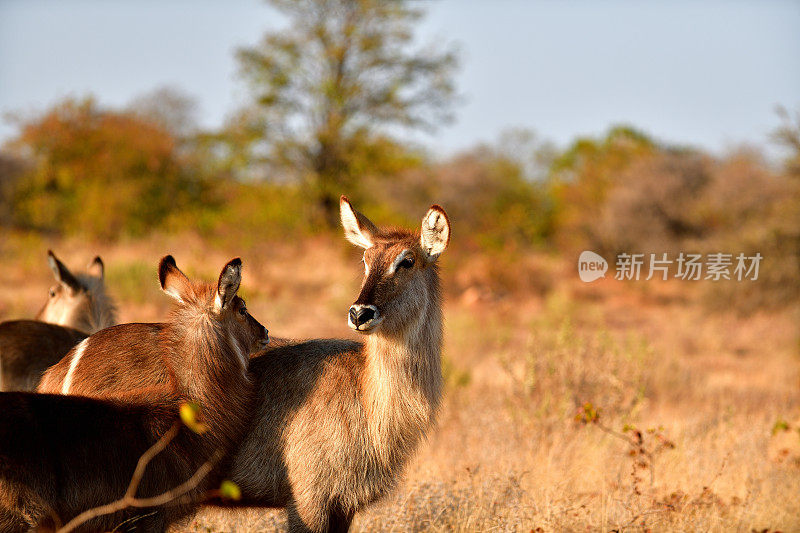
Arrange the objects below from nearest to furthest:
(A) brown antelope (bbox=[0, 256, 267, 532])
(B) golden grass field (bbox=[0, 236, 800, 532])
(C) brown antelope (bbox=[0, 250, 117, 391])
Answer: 1. (A) brown antelope (bbox=[0, 256, 267, 532])
2. (B) golden grass field (bbox=[0, 236, 800, 532])
3. (C) brown antelope (bbox=[0, 250, 117, 391])

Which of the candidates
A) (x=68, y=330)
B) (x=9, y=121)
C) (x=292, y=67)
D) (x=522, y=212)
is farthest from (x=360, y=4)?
(x=68, y=330)

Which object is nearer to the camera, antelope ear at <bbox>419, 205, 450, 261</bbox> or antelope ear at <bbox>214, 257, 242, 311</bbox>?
antelope ear at <bbox>214, 257, 242, 311</bbox>

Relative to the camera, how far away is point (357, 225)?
4973 millimetres

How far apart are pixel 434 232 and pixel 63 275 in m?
3.89

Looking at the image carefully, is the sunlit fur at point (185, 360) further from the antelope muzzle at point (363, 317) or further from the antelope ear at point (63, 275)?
the antelope ear at point (63, 275)

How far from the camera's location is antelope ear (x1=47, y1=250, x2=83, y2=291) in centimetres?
691

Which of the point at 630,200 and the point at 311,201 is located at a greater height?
the point at 630,200

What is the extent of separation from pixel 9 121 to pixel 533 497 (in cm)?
2713

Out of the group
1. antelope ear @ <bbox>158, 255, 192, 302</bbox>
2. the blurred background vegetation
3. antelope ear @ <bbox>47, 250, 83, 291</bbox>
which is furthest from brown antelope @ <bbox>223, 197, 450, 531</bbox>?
the blurred background vegetation

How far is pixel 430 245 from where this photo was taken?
15.9 feet

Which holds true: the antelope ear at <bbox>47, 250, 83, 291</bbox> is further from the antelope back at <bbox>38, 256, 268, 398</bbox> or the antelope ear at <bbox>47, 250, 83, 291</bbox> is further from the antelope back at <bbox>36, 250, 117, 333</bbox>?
the antelope back at <bbox>38, 256, 268, 398</bbox>

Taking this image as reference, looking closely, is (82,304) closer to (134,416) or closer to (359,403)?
(134,416)

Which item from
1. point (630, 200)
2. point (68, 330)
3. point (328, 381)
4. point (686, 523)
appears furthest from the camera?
point (630, 200)

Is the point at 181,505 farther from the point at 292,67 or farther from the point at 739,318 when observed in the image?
the point at 292,67
